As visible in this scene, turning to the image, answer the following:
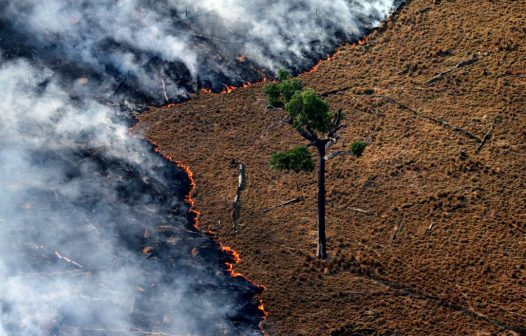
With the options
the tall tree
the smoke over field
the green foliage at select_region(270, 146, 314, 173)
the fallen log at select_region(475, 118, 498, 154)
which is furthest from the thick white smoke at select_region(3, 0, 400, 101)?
the green foliage at select_region(270, 146, 314, 173)

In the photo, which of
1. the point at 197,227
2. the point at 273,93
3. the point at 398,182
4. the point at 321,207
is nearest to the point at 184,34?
the point at 197,227

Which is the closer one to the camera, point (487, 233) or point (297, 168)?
point (297, 168)

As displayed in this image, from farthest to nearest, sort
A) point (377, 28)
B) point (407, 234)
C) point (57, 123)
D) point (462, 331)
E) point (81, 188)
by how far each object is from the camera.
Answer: point (377, 28), point (57, 123), point (81, 188), point (407, 234), point (462, 331)

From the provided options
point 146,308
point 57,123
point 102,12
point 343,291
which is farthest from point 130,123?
point 343,291

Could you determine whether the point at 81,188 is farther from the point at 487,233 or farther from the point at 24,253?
the point at 487,233

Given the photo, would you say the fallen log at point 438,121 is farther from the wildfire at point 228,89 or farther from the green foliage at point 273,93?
the green foliage at point 273,93

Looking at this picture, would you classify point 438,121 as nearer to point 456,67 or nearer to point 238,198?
point 456,67

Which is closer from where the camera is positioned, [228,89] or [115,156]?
[115,156]
